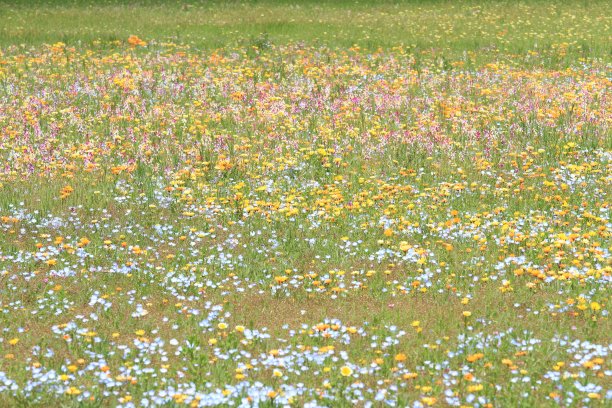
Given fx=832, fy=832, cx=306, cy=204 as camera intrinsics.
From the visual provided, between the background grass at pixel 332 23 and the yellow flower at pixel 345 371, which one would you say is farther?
the background grass at pixel 332 23

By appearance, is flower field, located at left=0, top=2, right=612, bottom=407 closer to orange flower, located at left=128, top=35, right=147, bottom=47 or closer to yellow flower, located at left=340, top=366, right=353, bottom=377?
yellow flower, located at left=340, top=366, right=353, bottom=377

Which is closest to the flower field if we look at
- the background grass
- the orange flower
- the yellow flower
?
the yellow flower

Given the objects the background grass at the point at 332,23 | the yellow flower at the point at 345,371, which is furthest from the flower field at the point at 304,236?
the background grass at the point at 332,23

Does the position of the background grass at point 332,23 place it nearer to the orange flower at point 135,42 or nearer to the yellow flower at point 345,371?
the orange flower at point 135,42

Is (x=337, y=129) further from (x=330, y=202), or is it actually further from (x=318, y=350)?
(x=318, y=350)

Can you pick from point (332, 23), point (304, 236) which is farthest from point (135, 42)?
point (304, 236)

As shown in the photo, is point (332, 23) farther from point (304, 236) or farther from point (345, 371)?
point (345, 371)

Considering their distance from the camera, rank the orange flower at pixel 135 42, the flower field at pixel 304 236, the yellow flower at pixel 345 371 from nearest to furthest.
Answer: the yellow flower at pixel 345 371, the flower field at pixel 304 236, the orange flower at pixel 135 42

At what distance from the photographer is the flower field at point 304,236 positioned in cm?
671

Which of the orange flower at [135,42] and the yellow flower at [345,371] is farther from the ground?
the orange flower at [135,42]

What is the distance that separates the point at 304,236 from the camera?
32.6 ft

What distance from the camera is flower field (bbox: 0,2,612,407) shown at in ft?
22.0

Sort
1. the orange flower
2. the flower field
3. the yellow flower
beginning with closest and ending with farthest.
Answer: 1. the yellow flower
2. the flower field
3. the orange flower

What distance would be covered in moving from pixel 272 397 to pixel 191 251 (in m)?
3.55
